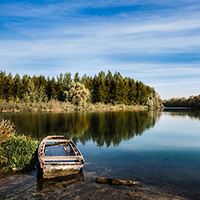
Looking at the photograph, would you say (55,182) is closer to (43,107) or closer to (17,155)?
(17,155)

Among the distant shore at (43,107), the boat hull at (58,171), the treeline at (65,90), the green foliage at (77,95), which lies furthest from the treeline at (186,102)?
the boat hull at (58,171)

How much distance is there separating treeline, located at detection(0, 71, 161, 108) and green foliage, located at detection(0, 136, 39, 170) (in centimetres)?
6083

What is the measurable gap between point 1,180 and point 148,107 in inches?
3688

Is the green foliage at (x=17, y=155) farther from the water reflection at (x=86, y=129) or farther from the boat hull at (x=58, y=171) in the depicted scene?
the water reflection at (x=86, y=129)

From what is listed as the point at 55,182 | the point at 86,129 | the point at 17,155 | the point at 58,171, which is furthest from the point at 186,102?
the point at 55,182

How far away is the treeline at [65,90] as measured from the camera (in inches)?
2911

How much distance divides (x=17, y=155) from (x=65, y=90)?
67817mm

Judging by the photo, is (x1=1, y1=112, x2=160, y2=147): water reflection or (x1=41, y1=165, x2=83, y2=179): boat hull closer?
(x1=41, y1=165, x2=83, y2=179): boat hull

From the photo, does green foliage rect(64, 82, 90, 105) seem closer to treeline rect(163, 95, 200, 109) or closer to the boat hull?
the boat hull

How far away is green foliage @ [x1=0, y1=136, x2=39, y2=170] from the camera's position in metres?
11.8

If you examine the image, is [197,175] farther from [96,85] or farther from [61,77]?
[61,77]

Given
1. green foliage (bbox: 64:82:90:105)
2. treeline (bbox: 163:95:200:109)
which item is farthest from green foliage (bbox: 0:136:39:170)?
treeline (bbox: 163:95:200:109)

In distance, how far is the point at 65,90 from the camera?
258 ft

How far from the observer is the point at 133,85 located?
92.1 metres
